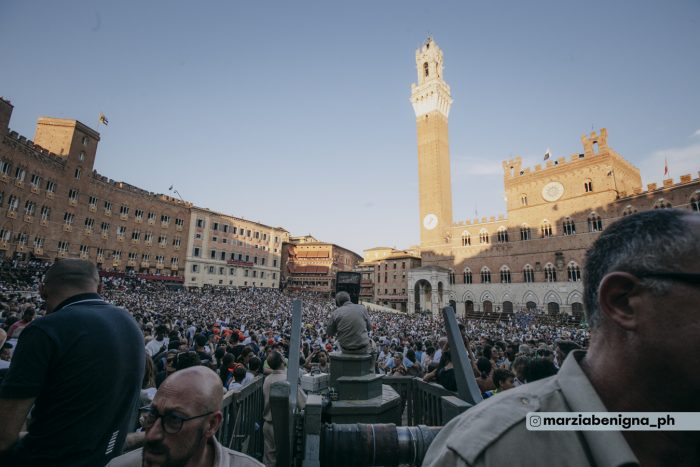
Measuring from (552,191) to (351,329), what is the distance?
39003 mm

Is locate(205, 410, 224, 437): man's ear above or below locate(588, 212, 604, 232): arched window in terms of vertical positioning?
below

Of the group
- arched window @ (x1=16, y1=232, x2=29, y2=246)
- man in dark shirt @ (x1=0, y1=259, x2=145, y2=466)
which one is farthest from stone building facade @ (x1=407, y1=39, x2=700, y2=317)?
arched window @ (x1=16, y1=232, x2=29, y2=246)

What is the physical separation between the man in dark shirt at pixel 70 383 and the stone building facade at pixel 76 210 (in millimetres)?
35181

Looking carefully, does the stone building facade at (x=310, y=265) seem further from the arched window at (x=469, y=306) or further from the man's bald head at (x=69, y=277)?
the man's bald head at (x=69, y=277)

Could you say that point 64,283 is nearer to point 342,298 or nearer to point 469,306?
point 342,298

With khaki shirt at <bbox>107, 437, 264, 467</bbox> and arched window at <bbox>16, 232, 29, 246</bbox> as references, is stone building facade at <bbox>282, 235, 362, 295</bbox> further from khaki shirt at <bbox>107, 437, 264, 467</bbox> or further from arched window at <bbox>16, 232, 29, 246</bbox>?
khaki shirt at <bbox>107, 437, 264, 467</bbox>

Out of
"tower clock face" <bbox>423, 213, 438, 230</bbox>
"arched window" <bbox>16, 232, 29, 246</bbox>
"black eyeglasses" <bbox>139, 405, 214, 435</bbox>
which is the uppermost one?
"tower clock face" <bbox>423, 213, 438, 230</bbox>

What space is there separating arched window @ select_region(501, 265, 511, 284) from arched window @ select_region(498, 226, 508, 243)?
3.19 m

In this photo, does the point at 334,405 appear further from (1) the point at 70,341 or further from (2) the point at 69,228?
(2) the point at 69,228

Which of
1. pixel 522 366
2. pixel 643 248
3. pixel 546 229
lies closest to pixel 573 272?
pixel 546 229

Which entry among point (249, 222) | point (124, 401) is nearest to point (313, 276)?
point (249, 222)

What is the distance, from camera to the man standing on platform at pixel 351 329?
460 centimetres

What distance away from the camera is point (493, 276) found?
3853cm

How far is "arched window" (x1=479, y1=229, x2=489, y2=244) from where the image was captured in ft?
131
